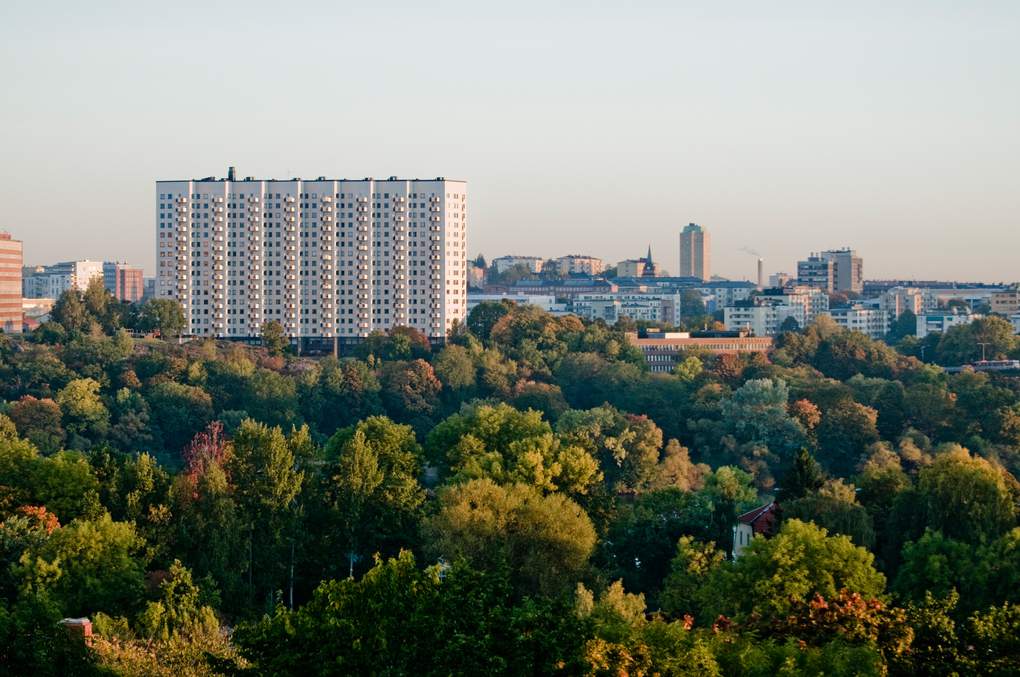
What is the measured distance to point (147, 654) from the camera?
96.4 ft

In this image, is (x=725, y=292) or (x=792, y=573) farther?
(x=725, y=292)

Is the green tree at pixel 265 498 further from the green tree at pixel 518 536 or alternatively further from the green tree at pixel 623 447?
the green tree at pixel 623 447

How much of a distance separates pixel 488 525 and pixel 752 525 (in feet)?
22.4

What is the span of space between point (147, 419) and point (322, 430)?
9191 millimetres

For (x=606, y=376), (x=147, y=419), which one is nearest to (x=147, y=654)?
(x=147, y=419)

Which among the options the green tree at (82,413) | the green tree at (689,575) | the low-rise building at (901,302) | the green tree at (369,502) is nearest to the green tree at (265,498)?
the green tree at (369,502)

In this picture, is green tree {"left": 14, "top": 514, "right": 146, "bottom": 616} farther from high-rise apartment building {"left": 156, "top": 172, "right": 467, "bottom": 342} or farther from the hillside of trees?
high-rise apartment building {"left": 156, "top": 172, "right": 467, "bottom": 342}

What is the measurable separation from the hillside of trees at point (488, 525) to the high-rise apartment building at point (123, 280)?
10502cm

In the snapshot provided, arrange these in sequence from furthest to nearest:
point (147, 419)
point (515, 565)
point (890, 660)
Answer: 1. point (147, 419)
2. point (515, 565)
3. point (890, 660)

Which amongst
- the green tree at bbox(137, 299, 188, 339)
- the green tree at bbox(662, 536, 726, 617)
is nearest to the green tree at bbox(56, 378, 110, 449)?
the green tree at bbox(137, 299, 188, 339)

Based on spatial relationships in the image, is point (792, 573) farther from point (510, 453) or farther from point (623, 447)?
point (623, 447)

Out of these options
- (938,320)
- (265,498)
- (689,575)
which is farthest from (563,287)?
(689,575)

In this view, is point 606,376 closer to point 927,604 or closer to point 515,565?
point 515,565

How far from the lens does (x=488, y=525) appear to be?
42094mm
